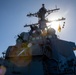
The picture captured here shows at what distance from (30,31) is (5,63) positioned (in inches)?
195

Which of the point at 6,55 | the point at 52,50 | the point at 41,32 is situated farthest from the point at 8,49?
the point at 41,32

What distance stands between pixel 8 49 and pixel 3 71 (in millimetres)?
1729

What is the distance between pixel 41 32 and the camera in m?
18.0

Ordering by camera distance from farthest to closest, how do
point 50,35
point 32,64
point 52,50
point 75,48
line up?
point 50,35 < point 75,48 < point 52,50 < point 32,64

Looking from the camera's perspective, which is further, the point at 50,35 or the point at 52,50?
the point at 50,35

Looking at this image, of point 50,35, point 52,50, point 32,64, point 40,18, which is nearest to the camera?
point 32,64

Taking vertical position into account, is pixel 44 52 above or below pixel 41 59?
above

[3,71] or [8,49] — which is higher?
[8,49]

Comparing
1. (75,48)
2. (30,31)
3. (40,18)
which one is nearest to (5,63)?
(30,31)

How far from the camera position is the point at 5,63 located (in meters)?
14.6

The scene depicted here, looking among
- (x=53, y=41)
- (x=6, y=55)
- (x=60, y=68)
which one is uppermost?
(x=53, y=41)

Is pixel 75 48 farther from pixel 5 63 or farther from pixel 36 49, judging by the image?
pixel 5 63

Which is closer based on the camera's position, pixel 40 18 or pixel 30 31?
pixel 30 31

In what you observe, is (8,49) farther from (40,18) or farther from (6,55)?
(40,18)
